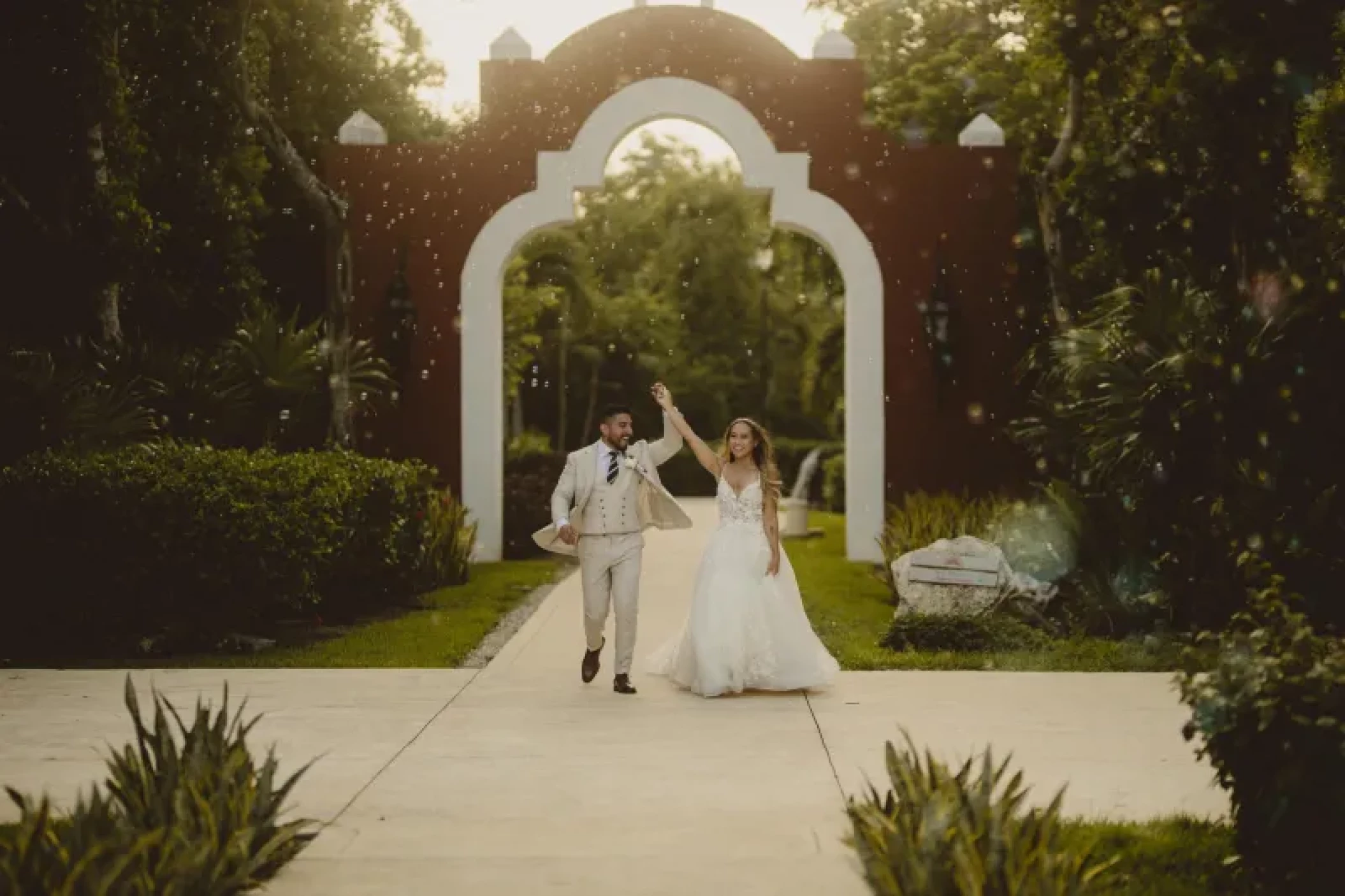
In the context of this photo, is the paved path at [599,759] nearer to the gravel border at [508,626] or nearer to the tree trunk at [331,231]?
the gravel border at [508,626]

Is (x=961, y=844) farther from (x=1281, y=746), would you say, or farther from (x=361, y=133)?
(x=361, y=133)

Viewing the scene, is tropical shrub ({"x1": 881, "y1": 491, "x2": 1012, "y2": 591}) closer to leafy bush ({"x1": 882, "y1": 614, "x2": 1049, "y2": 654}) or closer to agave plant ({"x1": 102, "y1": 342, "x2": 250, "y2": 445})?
leafy bush ({"x1": 882, "y1": 614, "x2": 1049, "y2": 654})

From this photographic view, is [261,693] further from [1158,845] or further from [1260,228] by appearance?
[1260,228]

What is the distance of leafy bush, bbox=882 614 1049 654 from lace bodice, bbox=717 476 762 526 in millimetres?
2276

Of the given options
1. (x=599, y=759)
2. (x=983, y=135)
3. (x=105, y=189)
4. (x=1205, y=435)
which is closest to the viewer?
(x=599, y=759)

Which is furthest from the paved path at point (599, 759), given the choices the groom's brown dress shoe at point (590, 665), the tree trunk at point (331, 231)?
the tree trunk at point (331, 231)

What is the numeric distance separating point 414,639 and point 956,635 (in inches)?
170

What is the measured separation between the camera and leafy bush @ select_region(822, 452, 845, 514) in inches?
1455

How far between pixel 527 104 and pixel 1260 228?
11134mm

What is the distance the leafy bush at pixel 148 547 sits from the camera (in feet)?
38.9

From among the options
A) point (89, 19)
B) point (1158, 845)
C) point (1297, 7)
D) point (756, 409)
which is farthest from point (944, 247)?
point (756, 409)

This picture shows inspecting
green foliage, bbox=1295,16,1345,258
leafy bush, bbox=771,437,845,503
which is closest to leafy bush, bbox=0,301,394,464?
green foliage, bbox=1295,16,1345,258

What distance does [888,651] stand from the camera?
12305 mm

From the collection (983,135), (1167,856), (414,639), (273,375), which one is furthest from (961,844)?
(983,135)
